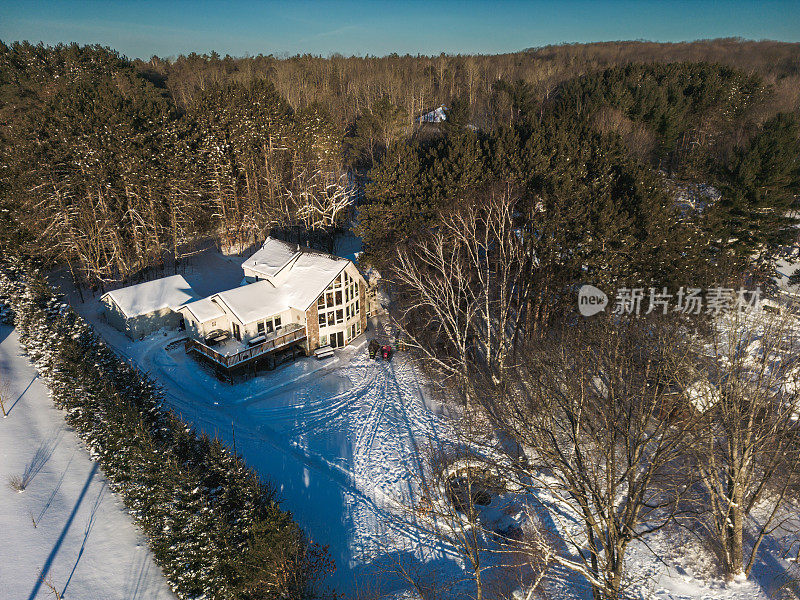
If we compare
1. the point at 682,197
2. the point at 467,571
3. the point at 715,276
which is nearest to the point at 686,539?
the point at 467,571

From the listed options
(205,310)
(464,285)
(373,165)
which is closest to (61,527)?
(205,310)

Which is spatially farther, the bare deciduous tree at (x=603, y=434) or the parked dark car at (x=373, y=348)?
the parked dark car at (x=373, y=348)

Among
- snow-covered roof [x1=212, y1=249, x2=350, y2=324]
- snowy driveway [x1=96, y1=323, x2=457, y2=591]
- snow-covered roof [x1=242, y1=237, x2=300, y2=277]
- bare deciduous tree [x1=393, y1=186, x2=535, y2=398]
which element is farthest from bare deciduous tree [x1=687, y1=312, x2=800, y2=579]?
snow-covered roof [x1=242, y1=237, x2=300, y2=277]

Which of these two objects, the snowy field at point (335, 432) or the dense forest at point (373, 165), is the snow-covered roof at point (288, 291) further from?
the snowy field at point (335, 432)

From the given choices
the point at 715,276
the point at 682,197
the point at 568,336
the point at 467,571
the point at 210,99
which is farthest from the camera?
the point at 682,197

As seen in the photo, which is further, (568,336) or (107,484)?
(568,336)

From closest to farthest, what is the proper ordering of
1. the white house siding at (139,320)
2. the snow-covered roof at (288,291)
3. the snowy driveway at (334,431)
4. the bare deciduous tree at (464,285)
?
1. the snowy driveway at (334,431)
2. the bare deciduous tree at (464,285)
3. the snow-covered roof at (288,291)
4. the white house siding at (139,320)

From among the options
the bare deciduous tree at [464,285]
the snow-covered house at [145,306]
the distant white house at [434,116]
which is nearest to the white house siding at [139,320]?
Answer: the snow-covered house at [145,306]

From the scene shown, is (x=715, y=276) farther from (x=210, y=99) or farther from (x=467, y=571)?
(x=210, y=99)
